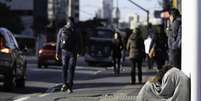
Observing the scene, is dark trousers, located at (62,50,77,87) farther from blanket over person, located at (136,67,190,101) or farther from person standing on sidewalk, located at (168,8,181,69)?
blanket over person, located at (136,67,190,101)

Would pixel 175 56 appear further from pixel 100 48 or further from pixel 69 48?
pixel 100 48

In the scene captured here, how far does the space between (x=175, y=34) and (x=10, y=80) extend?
5.37m

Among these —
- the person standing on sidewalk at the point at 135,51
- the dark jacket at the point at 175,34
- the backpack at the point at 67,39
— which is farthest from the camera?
the person standing on sidewalk at the point at 135,51

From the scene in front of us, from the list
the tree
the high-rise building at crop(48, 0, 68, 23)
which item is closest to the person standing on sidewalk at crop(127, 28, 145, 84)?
the tree

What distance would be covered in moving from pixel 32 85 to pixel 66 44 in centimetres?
453

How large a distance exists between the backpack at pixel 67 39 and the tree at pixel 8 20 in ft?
193

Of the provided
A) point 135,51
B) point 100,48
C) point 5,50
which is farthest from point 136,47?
point 100,48

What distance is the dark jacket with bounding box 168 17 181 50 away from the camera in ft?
46.2

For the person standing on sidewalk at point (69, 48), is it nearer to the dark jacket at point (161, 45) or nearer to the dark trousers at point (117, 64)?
the dark jacket at point (161, 45)

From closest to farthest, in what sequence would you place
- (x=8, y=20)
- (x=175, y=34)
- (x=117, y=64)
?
(x=175, y=34), (x=117, y=64), (x=8, y=20)

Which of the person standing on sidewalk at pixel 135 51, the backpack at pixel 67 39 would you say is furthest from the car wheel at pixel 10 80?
the person standing on sidewalk at pixel 135 51

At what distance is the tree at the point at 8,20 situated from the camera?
77.4 metres

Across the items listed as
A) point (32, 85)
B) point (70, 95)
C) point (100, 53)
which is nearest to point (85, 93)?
point (70, 95)

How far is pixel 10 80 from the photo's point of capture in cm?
1784
